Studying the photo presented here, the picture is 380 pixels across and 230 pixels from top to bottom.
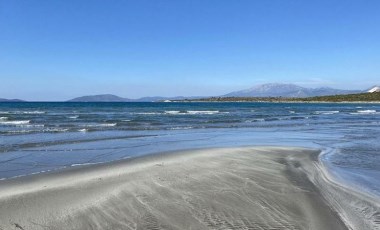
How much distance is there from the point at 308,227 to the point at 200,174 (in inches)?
166

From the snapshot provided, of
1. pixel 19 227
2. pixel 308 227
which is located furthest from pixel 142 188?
pixel 308 227

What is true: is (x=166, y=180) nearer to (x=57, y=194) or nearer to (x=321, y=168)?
(x=57, y=194)

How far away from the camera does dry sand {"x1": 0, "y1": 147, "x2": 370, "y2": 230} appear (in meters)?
5.88

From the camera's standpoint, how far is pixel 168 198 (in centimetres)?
718

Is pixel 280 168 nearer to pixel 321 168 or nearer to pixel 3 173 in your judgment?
pixel 321 168

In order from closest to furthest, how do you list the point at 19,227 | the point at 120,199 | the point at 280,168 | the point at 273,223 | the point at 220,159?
the point at 19,227 < the point at 273,223 < the point at 120,199 < the point at 280,168 < the point at 220,159

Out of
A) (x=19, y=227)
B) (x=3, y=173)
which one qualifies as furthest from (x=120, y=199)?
(x=3, y=173)

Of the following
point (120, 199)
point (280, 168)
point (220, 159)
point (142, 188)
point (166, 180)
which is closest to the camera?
point (120, 199)

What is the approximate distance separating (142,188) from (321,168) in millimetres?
5945

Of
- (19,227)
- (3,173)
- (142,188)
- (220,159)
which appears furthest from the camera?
(220,159)

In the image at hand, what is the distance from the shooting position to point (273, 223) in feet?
19.5

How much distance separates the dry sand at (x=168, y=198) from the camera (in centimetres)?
588

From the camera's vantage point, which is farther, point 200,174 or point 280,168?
point 280,168

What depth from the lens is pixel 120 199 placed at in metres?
7.05
